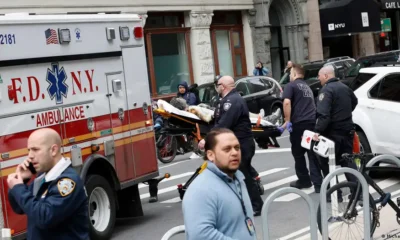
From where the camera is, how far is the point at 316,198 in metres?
12.1

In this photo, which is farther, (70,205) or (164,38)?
(164,38)

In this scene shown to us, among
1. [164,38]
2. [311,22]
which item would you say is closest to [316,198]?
[164,38]

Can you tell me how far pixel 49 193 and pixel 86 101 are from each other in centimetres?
521

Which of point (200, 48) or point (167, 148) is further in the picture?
point (200, 48)

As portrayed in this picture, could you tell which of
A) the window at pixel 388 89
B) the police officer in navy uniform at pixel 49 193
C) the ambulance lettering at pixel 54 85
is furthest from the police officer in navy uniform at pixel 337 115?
the police officer in navy uniform at pixel 49 193

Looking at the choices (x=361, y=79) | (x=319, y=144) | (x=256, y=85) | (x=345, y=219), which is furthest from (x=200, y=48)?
(x=345, y=219)

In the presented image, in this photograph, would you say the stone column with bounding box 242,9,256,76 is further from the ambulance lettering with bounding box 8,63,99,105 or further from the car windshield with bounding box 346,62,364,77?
the ambulance lettering with bounding box 8,63,99,105

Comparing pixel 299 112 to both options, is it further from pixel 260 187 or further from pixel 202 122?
pixel 202 122

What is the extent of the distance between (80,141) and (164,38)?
20.7m

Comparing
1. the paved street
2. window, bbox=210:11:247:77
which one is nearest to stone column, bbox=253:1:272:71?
window, bbox=210:11:247:77

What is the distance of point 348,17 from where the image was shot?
126 ft

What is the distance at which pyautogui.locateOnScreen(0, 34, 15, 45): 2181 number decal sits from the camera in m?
8.97

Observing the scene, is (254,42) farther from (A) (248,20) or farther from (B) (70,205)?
(B) (70,205)

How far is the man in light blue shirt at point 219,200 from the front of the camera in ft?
15.6
